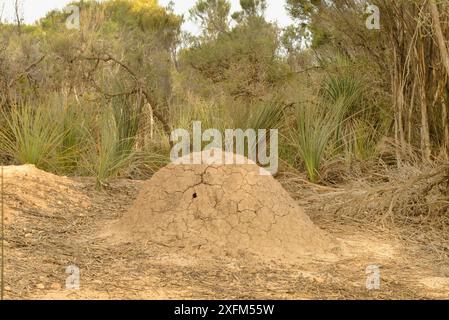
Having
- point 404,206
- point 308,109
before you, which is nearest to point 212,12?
point 308,109

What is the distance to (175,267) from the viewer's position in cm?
406

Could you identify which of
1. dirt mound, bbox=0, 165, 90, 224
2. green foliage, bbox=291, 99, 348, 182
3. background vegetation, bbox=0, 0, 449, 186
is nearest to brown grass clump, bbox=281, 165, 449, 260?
background vegetation, bbox=0, 0, 449, 186

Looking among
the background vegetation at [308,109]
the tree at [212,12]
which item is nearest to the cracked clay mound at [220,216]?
the background vegetation at [308,109]

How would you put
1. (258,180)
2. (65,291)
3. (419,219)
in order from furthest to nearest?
1. (419,219)
2. (258,180)
3. (65,291)

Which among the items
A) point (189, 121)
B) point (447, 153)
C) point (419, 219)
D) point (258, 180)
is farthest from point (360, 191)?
point (189, 121)

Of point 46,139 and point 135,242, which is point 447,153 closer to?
point 135,242

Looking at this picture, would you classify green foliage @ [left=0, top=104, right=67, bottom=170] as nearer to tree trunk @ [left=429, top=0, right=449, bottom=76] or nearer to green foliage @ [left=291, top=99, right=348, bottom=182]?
green foliage @ [left=291, top=99, right=348, bottom=182]

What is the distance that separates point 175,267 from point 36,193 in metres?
1.98

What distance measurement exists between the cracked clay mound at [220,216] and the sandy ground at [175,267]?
141 millimetres

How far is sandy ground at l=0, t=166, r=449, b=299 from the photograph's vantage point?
11.9 ft

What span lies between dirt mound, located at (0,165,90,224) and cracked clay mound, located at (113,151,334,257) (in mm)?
824

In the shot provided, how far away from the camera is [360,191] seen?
5812mm

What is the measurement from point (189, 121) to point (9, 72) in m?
3.58

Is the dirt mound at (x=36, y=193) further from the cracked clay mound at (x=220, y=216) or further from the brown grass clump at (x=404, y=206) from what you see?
the brown grass clump at (x=404, y=206)
